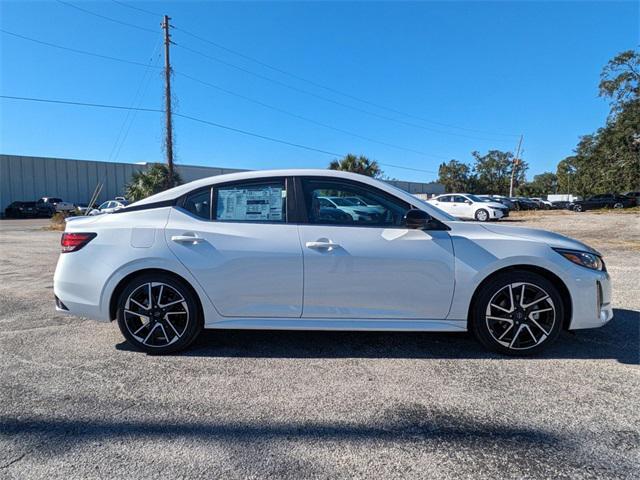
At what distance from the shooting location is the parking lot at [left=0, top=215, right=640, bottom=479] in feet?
6.90

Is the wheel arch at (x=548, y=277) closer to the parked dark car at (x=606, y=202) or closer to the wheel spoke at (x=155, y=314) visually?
the wheel spoke at (x=155, y=314)

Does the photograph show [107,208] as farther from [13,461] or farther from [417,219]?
[417,219]

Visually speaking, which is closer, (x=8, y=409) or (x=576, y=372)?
(x=8, y=409)

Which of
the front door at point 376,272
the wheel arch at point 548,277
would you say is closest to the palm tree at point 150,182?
the front door at point 376,272

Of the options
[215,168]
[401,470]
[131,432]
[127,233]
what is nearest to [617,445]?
[401,470]

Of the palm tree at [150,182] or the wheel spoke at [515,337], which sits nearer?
the wheel spoke at [515,337]

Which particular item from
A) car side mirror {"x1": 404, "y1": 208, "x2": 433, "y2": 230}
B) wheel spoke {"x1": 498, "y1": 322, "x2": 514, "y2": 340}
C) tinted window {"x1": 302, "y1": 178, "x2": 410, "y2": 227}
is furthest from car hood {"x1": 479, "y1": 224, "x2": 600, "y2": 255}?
tinted window {"x1": 302, "y1": 178, "x2": 410, "y2": 227}

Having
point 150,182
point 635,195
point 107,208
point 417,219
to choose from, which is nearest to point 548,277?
point 417,219

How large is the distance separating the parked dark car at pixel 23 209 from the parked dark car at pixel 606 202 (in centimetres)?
5167

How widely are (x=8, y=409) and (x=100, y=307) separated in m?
1.01

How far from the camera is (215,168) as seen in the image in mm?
46562

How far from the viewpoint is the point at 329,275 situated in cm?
335

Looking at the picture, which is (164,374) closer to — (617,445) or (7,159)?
(617,445)

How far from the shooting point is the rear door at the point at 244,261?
3.37m
